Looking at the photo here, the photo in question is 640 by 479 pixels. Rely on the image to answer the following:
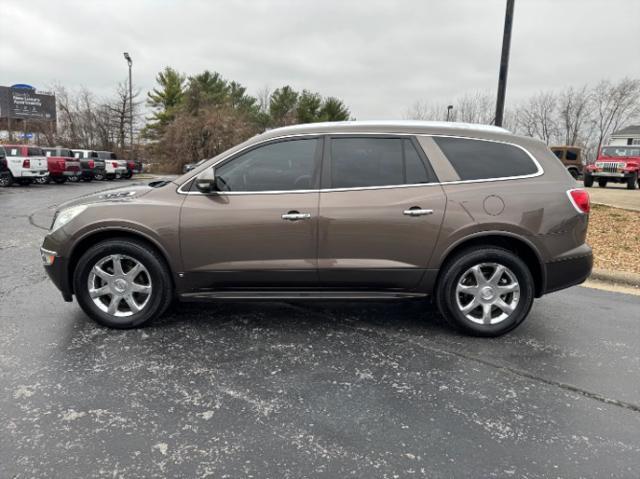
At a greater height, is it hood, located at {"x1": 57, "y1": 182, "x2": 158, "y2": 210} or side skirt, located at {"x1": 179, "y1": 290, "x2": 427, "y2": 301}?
hood, located at {"x1": 57, "y1": 182, "x2": 158, "y2": 210}

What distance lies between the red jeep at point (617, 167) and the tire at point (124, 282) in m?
22.8

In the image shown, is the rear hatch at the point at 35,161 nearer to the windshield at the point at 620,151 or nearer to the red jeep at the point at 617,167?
the red jeep at the point at 617,167

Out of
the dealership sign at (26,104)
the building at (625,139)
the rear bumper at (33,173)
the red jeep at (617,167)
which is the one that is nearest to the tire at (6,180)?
the rear bumper at (33,173)

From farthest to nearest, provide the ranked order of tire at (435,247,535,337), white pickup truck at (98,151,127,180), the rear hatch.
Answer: white pickup truck at (98,151,127,180), the rear hatch, tire at (435,247,535,337)

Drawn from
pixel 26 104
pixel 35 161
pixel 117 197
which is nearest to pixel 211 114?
pixel 35 161

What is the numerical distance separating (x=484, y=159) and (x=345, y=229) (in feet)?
4.37

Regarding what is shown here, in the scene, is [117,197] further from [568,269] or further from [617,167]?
[617,167]

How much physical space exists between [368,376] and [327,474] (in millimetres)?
997

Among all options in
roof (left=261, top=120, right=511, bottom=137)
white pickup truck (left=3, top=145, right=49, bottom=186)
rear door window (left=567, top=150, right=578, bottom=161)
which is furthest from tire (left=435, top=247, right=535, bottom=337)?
rear door window (left=567, top=150, right=578, bottom=161)

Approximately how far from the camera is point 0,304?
168 inches

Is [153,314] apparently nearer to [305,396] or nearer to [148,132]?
[305,396]

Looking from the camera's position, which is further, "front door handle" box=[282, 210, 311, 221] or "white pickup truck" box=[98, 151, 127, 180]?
"white pickup truck" box=[98, 151, 127, 180]

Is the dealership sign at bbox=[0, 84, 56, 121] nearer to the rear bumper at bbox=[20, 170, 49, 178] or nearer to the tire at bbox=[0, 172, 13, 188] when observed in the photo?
the rear bumper at bbox=[20, 170, 49, 178]

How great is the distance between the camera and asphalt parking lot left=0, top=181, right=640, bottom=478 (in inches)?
84.2
